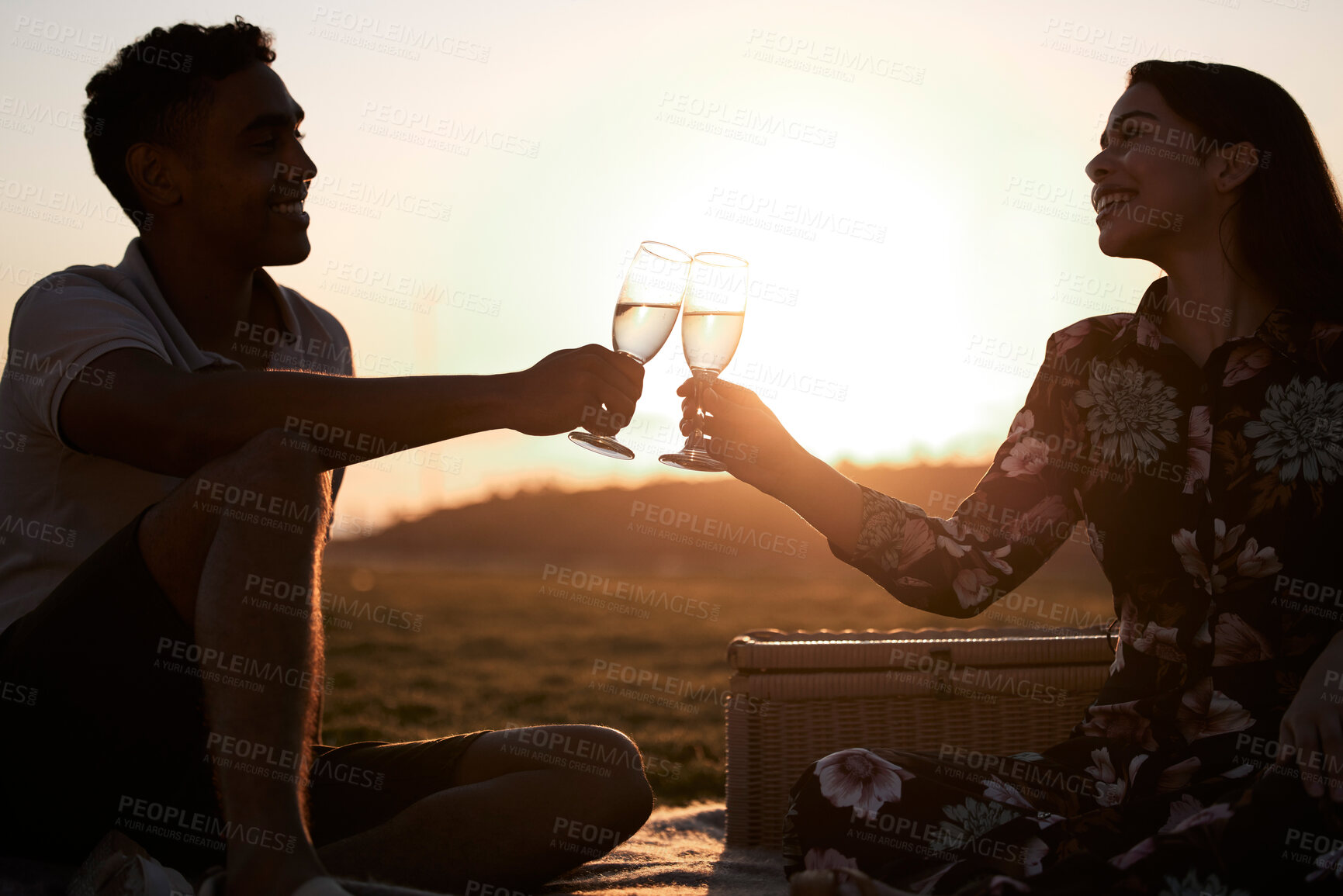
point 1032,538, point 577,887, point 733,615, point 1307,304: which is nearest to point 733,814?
point 577,887

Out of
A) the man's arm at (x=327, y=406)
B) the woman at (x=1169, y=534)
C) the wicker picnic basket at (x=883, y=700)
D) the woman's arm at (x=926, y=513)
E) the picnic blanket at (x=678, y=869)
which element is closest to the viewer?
the woman at (x=1169, y=534)

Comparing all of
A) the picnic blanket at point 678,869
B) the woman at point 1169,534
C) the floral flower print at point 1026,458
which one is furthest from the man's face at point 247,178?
the floral flower print at point 1026,458

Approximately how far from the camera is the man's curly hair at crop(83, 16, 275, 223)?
295 centimetres

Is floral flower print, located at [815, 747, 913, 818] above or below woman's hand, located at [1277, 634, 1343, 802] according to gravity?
below

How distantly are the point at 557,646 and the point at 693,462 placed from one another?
768 centimetres

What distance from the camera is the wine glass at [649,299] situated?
233 centimetres

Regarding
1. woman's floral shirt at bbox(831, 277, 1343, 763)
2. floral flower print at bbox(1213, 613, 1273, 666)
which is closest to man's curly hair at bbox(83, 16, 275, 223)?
woman's floral shirt at bbox(831, 277, 1343, 763)

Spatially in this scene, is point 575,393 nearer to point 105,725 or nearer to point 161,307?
point 105,725

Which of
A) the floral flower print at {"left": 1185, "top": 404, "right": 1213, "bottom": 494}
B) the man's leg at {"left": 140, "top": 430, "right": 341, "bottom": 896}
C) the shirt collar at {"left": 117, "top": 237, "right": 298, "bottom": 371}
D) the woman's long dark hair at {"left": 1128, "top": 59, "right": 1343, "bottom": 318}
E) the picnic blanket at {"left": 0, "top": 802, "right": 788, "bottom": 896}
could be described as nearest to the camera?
the man's leg at {"left": 140, "top": 430, "right": 341, "bottom": 896}

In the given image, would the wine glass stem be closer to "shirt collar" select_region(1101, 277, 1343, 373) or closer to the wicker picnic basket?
"shirt collar" select_region(1101, 277, 1343, 373)

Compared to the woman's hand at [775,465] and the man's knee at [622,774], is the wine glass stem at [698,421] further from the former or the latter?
the man's knee at [622,774]

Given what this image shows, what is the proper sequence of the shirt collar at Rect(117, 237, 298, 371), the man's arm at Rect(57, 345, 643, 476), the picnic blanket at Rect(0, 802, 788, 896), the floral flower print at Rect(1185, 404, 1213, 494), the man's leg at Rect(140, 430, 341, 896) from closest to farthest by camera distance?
the man's leg at Rect(140, 430, 341, 896) < the man's arm at Rect(57, 345, 643, 476) < the floral flower print at Rect(1185, 404, 1213, 494) < the shirt collar at Rect(117, 237, 298, 371) < the picnic blanket at Rect(0, 802, 788, 896)

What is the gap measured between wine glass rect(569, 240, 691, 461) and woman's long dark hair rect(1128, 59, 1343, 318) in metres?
1.27

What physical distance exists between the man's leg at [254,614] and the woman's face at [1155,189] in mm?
1903
